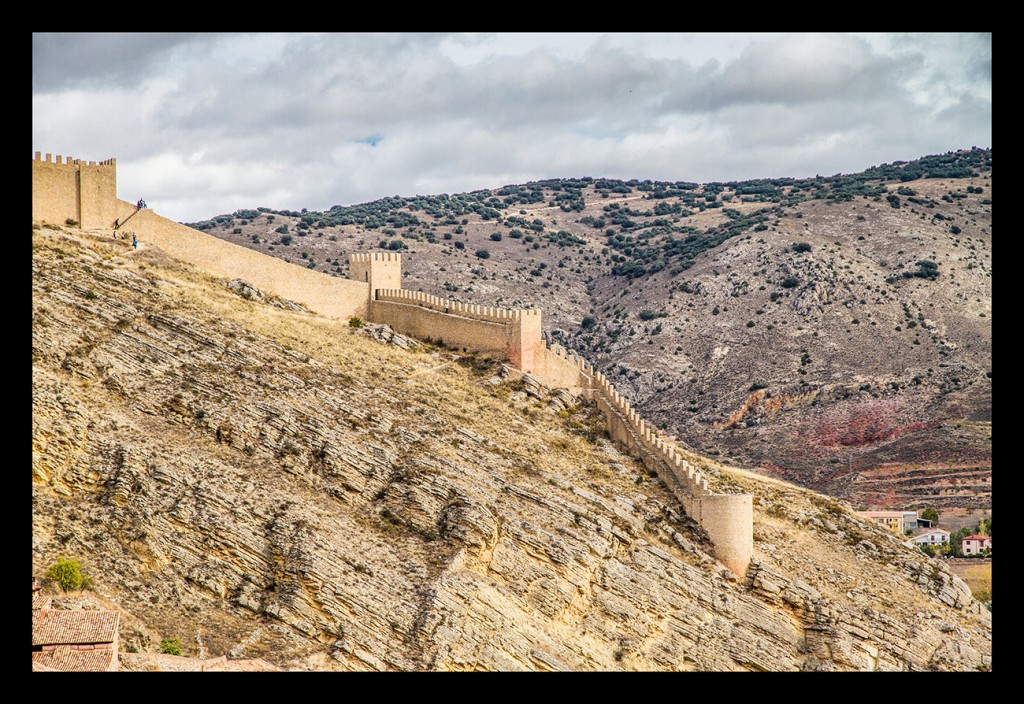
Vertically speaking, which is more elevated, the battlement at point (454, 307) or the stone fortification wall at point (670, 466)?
the battlement at point (454, 307)

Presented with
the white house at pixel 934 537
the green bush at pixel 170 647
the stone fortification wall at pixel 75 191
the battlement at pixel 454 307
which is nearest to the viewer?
the green bush at pixel 170 647

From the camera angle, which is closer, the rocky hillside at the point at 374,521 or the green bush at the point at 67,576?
the green bush at the point at 67,576

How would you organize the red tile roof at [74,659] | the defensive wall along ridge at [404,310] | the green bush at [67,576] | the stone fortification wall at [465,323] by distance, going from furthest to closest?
1. the stone fortification wall at [465,323]
2. the defensive wall along ridge at [404,310]
3. the green bush at [67,576]
4. the red tile roof at [74,659]

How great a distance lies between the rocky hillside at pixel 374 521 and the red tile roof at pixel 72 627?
105 cm

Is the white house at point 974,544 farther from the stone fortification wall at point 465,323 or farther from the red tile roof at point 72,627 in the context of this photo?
the red tile roof at point 72,627

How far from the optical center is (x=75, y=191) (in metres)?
40.4

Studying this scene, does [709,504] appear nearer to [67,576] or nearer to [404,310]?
[404,310]

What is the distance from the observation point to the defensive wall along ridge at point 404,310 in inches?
1467

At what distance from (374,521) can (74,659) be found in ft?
31.6

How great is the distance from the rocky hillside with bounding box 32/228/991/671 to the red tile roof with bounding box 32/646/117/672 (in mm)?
1671

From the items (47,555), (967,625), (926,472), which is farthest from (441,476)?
(926,472)

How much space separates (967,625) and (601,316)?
51452mm

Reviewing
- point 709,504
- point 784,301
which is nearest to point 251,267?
point 709,504

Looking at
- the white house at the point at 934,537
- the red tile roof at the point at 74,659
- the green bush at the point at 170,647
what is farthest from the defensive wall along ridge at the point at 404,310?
the white house at the point at 934,537
